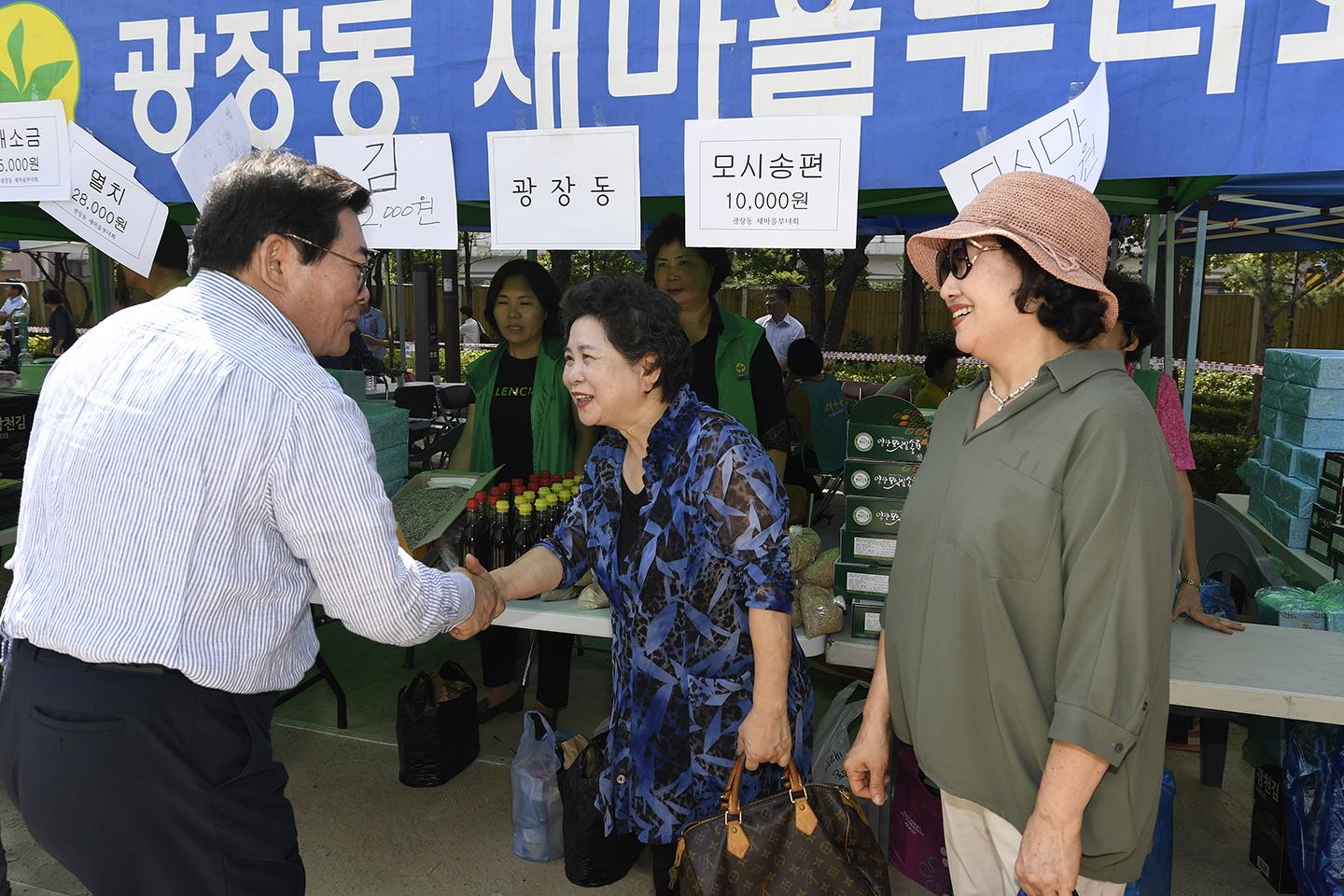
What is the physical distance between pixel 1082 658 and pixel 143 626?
151cm

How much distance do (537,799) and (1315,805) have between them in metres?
2.30

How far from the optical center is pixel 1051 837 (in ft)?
4.50

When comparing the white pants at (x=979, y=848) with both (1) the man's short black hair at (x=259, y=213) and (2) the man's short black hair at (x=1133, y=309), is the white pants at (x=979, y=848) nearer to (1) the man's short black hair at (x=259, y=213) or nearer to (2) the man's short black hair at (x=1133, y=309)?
(2) the man's short black hair at (x=1133, y=309)

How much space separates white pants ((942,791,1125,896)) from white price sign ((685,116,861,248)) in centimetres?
140

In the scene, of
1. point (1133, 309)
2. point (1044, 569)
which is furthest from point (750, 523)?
point (1133, 309)

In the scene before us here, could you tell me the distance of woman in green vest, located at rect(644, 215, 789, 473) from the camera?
349cm

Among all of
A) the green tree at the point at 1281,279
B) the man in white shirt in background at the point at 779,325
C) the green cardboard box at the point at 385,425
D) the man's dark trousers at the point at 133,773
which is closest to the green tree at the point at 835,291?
the man in white shirt in background at the point at 779,325

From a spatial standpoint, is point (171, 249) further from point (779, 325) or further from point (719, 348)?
point (779, 325)

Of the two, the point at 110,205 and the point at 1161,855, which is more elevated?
the point at 110,205

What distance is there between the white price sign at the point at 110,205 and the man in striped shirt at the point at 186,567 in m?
1.64

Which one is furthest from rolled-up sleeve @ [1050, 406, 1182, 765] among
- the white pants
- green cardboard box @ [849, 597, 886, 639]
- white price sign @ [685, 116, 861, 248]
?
white price sign @ [685, 116, 861, 248]

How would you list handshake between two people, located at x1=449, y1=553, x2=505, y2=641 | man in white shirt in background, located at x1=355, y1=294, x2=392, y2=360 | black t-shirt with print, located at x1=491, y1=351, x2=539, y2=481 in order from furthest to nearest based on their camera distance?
man in white shirt in background, located at x1=355, y1=294, x2=392, y2=360
black t-shirt with print, located at x1=491, y1=351, x2=539, y2=481
handshake between two people, located at x1=449, y1=553, x2=505, y2=641

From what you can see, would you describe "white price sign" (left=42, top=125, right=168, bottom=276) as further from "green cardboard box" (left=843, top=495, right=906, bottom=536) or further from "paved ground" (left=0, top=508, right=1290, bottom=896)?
"green cardboard box" (left=843, top=495, right=906, bottom=536)

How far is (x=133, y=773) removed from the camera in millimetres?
1407
